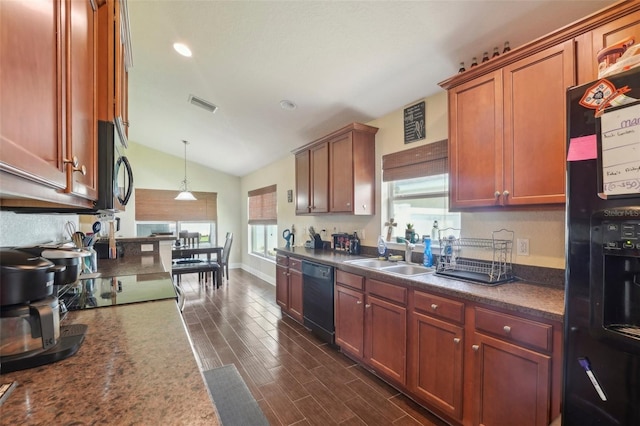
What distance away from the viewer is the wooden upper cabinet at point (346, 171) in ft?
10.1

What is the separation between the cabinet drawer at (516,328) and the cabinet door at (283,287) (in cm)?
253

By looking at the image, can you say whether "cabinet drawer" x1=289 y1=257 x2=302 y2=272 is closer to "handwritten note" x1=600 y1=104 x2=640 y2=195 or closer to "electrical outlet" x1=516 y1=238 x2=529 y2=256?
"electrical outlet" x1=516 y1=238 x2=529 y2=256

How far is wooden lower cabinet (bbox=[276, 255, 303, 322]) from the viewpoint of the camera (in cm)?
348

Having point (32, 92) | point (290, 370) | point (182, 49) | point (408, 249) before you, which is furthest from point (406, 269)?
point (182, 49)

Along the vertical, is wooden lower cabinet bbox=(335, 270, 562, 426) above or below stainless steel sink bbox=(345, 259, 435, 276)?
below

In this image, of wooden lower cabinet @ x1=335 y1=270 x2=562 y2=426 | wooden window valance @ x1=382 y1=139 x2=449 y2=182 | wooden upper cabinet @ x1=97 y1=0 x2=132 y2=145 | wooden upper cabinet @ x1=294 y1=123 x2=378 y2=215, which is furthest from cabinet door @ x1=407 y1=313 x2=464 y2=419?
wooden upper cabinet @ x1=97 y1=0 x2=132 y2=145

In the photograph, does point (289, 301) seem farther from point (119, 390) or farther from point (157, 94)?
point (157, 94)

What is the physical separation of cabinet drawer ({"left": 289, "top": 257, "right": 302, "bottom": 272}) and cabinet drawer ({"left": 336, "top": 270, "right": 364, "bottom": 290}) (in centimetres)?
78

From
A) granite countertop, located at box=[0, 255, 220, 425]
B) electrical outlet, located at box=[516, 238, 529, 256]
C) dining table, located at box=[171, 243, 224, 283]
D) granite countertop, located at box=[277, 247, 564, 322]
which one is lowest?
dining table, located at box=[171, 243, 224, 283]

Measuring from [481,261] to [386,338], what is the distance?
0.94 m

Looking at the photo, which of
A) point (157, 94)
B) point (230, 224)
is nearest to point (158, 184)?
point (230, 224)

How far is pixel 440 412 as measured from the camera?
1890 mm

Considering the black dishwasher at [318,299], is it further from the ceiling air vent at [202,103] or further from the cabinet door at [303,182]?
the ceiling air vent at [202,103]

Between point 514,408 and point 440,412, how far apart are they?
1.85 feet
